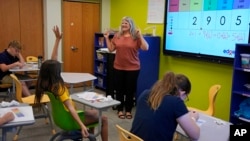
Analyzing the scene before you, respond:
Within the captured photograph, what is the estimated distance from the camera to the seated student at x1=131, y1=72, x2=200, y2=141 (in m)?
1.92

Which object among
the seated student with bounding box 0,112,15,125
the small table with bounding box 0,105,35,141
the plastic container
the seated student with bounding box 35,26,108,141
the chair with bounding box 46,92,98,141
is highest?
the plastic container

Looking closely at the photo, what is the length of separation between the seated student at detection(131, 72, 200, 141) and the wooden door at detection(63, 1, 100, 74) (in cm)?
456

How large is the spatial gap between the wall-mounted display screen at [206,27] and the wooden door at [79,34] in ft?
7.40

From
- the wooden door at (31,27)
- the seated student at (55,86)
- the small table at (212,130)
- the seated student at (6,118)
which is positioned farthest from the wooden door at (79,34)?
the small table at (212,130)

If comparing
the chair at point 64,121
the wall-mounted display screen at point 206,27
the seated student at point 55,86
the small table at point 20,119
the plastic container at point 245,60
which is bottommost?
the chair at point 64,121

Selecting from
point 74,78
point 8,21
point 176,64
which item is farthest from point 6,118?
point 8,21

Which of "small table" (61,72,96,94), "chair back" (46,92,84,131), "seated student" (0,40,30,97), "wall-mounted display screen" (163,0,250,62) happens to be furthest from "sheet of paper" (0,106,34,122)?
"wall-mounted display screen" (163,0,250,62)

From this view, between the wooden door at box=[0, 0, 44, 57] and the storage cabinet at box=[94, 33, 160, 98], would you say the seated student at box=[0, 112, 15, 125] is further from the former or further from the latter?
the wooden door at box=[0, 0, 44, 57]

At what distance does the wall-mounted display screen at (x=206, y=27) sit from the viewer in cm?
374

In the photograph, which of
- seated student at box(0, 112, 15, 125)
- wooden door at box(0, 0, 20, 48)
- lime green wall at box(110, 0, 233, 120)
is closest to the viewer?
seated student at box(0, 112, 15, 125)

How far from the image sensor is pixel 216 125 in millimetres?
2318

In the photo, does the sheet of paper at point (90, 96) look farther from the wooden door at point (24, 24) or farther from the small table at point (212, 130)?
the wooden door at point (24, 24)

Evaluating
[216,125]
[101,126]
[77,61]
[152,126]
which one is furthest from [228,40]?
[77,61]

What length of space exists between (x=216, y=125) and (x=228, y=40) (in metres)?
1.91
